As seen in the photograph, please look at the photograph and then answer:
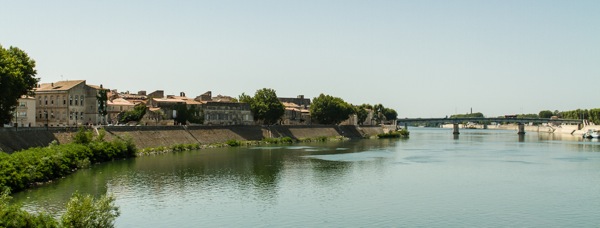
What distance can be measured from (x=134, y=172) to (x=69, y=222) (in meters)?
31.8

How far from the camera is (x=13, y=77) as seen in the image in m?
59.6

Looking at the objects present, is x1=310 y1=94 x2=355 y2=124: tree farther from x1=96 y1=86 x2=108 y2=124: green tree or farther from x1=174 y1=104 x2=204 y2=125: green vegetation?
x1=96 y1=86 x2=108 y2=124: green tree

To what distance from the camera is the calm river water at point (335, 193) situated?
116ft

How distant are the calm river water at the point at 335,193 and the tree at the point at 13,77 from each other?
A: 1145 centimetres

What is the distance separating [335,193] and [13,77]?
117 ft

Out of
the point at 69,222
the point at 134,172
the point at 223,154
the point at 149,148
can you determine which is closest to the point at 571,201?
the point at 69,222

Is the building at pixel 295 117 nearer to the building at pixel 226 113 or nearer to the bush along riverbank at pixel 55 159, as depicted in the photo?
the building at pixel 226 113

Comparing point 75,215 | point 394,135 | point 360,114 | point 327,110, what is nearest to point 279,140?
point 327,110

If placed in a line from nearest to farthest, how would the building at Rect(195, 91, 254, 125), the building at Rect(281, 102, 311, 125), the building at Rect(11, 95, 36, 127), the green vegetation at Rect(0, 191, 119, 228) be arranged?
the green vegetation at Rect(0, 191, 119, 228) < the building at Rect(11, 95, 36, 127) < the building at Rect(195, 91, 254, 125) < the building at Rect(281, 102, 311, 125)

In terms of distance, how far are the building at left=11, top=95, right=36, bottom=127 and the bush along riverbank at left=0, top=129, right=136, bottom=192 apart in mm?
13332

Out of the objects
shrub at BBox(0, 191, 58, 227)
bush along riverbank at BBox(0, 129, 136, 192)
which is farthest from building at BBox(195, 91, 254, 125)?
shrub at BBox(0, 191, 58, 227)

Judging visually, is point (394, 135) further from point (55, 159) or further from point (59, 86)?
point (55, 159)

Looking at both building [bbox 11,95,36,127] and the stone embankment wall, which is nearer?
the stone embankment wall

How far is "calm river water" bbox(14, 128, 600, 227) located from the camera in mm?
35469
